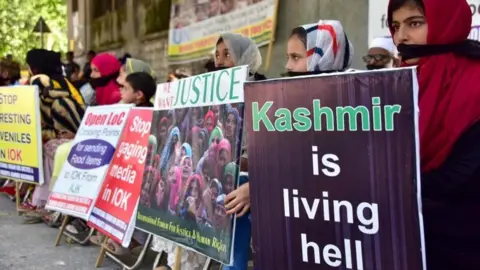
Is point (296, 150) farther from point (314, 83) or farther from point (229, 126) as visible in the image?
point (229, 126)

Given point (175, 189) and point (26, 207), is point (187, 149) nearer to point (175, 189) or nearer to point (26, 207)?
point (175, 189)

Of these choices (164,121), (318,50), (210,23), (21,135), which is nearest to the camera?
(318,50)

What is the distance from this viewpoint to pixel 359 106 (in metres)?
2.14

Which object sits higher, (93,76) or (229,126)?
(93,76)

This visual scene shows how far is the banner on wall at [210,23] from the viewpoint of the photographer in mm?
9320

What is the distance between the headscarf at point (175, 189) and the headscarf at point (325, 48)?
3.19 ft

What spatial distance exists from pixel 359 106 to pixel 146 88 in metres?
3.53

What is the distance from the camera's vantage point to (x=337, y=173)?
2.20 meters

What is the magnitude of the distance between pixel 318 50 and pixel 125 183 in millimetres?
2099

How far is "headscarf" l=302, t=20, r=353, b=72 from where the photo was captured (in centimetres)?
312

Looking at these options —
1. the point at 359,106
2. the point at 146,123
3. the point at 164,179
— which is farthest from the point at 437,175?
the point at 146,123

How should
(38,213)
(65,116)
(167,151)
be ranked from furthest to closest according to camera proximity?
1. (38,213)
2. (65,116)
3. (167,151)

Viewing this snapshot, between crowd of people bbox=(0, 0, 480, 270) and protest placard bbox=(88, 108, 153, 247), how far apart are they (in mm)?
248

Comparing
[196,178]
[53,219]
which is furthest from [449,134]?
[53,219]
